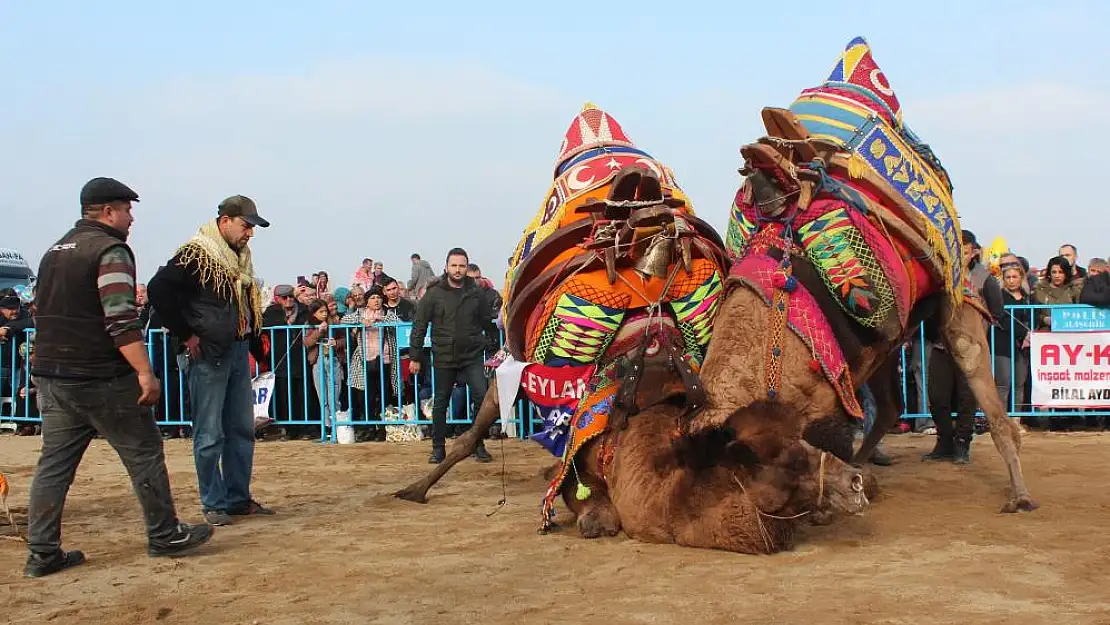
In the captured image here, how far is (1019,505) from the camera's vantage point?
630 cm

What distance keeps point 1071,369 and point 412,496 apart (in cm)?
756

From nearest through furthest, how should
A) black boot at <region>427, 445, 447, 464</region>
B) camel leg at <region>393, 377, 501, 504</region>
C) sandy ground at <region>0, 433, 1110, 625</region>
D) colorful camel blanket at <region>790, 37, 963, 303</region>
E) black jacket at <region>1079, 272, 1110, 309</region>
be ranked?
sandy ground at <region>0, 433, 1110, 625</region>
colorful camel blanket at <region>790, 37, 963, 303</region>
camel leg at <region>393, 377, 501, 504</region>
black boot at <region>427, 445, 447, 464</region>
black jacket at <region>1079, 272, 1110, 309</region>

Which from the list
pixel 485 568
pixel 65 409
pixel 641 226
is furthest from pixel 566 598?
pixel 65 409

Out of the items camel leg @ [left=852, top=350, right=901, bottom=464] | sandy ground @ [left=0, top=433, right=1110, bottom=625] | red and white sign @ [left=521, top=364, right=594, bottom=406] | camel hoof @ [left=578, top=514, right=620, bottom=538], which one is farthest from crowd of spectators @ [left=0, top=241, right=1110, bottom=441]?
camel hoof @ [left=578, top=514, right=620, bottom=538]

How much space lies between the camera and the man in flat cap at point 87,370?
5.37 metres

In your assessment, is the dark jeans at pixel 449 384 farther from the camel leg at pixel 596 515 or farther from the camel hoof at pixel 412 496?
the camel leg at pixel 596 515

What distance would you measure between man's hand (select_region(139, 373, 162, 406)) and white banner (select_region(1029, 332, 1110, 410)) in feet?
30.4

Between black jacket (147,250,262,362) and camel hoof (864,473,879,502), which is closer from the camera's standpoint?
camel hoof (864,473,879,502)

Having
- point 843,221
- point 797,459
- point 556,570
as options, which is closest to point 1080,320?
point 843,221

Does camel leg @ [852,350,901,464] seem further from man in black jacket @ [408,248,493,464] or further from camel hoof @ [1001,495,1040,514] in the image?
man in black jacket @ [408,248,493,464]

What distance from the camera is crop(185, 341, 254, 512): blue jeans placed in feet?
22.1

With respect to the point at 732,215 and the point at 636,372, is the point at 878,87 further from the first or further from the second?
the point at 636,372

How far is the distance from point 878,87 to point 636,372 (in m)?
2.85

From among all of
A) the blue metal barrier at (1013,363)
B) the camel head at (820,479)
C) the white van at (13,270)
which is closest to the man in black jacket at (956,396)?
the blue metal barrier at (1013,363)
